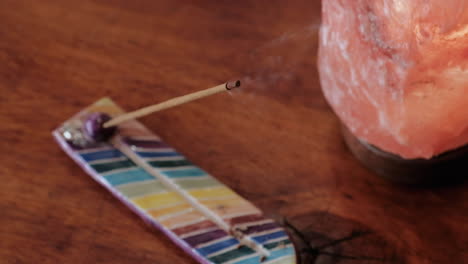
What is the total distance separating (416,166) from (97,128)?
33 centimetres

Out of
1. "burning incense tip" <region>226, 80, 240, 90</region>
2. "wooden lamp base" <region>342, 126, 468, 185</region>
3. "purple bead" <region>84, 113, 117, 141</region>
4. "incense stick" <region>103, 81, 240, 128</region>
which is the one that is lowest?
"wooden lamp base" <region>342, 126, 468, 185</region>

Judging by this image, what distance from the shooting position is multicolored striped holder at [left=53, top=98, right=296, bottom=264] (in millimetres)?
569

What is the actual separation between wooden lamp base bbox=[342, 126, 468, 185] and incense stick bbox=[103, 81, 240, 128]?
204 millimetres

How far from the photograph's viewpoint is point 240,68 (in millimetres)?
734

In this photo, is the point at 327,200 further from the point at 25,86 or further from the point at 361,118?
the point at 25,86

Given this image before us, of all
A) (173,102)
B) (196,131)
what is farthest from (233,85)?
(196,131)

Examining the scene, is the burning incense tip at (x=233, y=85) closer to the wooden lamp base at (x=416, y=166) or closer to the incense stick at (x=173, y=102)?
the incense stick at (x=173, y=102)

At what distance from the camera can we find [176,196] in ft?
2.01

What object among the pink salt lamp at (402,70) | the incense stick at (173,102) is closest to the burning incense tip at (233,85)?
the incense stick at (173,102)

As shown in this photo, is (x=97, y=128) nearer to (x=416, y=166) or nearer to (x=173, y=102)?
(x=173, y=102)

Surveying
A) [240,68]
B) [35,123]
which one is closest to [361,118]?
[240,68]

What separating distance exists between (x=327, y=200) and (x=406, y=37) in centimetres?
20

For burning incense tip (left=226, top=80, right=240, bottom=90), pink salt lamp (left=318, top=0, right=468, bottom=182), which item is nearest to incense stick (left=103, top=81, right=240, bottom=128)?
burning incense tip (left=226, top=80, right=240, bottom=90)

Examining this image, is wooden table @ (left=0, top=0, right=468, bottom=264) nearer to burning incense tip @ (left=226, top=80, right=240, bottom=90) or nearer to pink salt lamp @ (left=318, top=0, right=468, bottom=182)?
pink salt lamp @ (left=318, top=0, right=468, bottom=182)
